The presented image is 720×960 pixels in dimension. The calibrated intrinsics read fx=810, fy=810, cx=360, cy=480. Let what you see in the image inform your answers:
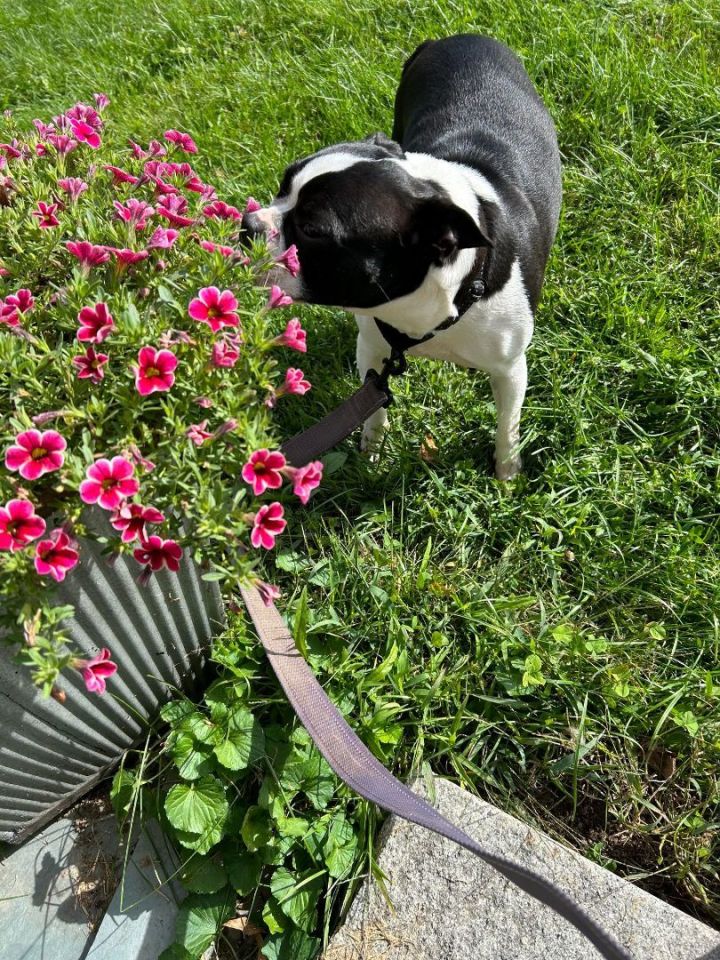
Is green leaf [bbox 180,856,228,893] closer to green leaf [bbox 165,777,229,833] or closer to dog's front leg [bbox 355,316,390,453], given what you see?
green leaf [bbox 165,777,229,833]

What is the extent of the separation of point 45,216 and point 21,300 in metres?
0.22

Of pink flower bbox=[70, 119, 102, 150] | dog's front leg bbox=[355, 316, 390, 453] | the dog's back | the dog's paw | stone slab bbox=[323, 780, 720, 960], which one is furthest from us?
the dog's paw

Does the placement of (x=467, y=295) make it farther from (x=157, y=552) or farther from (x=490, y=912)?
(x=490, y=912)

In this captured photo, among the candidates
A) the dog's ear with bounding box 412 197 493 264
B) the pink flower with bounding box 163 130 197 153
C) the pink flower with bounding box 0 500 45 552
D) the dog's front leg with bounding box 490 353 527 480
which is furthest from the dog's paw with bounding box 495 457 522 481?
the pink flower with bounding box 0 500 45 552

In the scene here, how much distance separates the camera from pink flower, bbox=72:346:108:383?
51.9 inches

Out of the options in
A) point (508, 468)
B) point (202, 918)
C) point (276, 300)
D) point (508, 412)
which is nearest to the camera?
point (276, 300)

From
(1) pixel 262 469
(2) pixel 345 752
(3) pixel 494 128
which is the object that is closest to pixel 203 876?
(2) pixel 345 752

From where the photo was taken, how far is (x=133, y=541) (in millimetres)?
1305

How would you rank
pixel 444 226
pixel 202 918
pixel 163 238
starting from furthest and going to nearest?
1. pixel 444 226
2. pixel 202 918
3. pixel 163 238

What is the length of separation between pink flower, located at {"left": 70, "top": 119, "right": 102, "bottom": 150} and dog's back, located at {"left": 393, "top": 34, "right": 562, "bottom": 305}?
3.39 ft

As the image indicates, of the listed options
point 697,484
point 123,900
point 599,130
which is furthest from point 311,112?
point 123,900

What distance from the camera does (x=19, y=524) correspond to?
48.0 inches

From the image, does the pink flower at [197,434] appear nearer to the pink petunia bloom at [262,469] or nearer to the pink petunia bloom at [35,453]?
the pink petunia bloom at [262,469]

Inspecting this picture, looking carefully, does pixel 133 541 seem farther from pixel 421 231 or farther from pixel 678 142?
pixel 678 142
